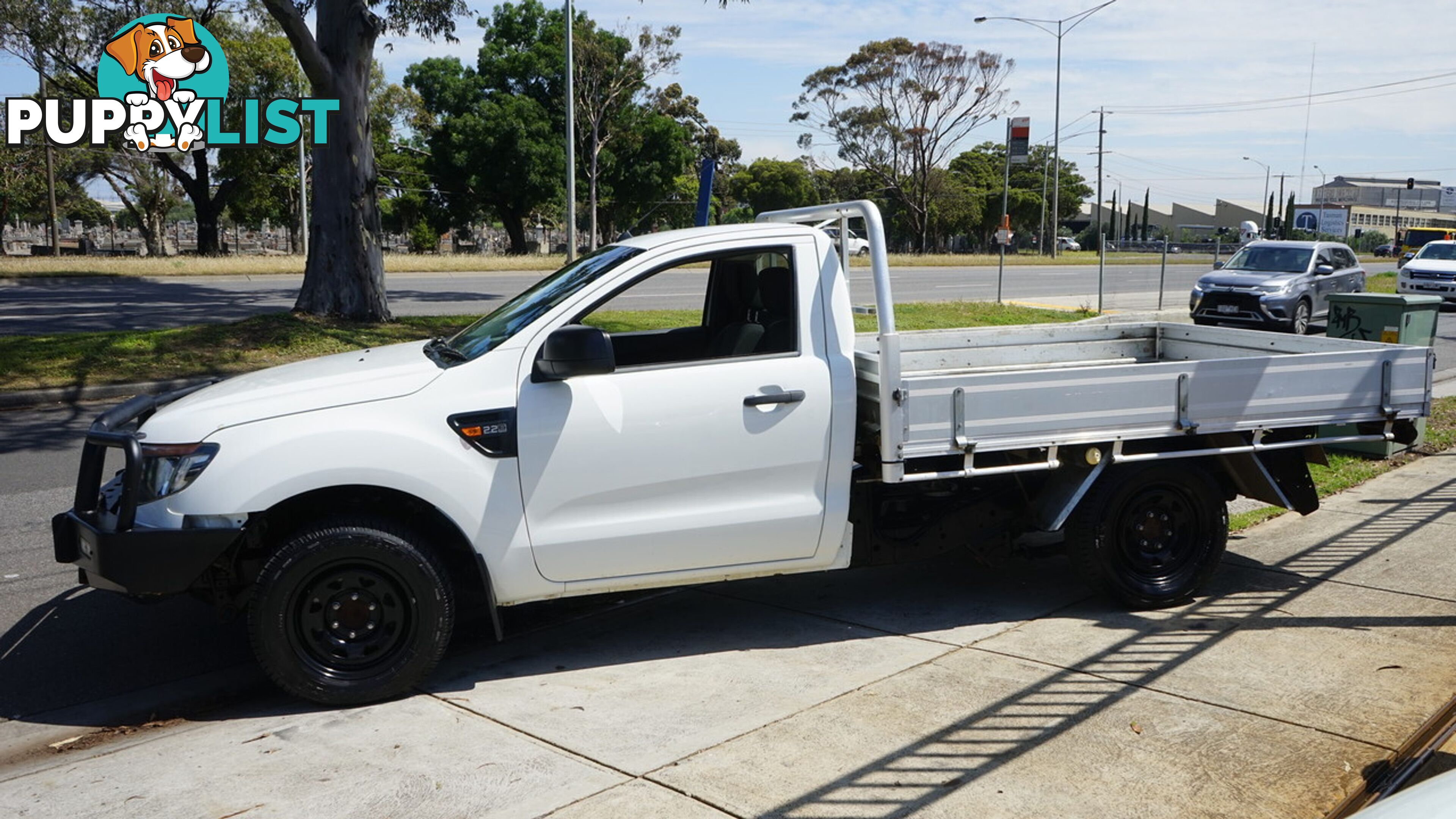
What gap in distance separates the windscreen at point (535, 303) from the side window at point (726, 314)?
15cm

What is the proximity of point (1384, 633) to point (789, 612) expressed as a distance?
2.81m

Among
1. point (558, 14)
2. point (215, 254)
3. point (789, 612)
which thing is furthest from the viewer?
point (558, 14)

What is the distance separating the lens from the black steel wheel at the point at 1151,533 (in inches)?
227

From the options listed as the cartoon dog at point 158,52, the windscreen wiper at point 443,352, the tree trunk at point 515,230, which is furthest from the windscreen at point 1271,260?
the tree trunk at point 515,230

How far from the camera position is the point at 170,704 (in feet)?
16.4

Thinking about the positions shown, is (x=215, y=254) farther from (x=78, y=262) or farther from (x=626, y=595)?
(x=626, y=595)

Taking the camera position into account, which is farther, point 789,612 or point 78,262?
point 78,262

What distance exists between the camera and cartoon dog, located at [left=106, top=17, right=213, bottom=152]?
2950cm

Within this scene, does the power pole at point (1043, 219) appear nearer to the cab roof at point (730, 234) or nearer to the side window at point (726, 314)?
the side window at point (726, 314)

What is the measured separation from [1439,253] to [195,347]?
28149 millimetres

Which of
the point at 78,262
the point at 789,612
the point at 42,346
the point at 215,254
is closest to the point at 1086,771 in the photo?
the point at 789,612

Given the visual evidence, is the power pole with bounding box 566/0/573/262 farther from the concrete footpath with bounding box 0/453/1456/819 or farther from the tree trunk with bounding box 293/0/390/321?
the concrete footpath with bounding box 0/453/1456/819

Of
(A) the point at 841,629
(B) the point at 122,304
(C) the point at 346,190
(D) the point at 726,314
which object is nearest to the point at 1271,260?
(C) the point at 346,190

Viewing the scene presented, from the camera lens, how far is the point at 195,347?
1420 centimetres
